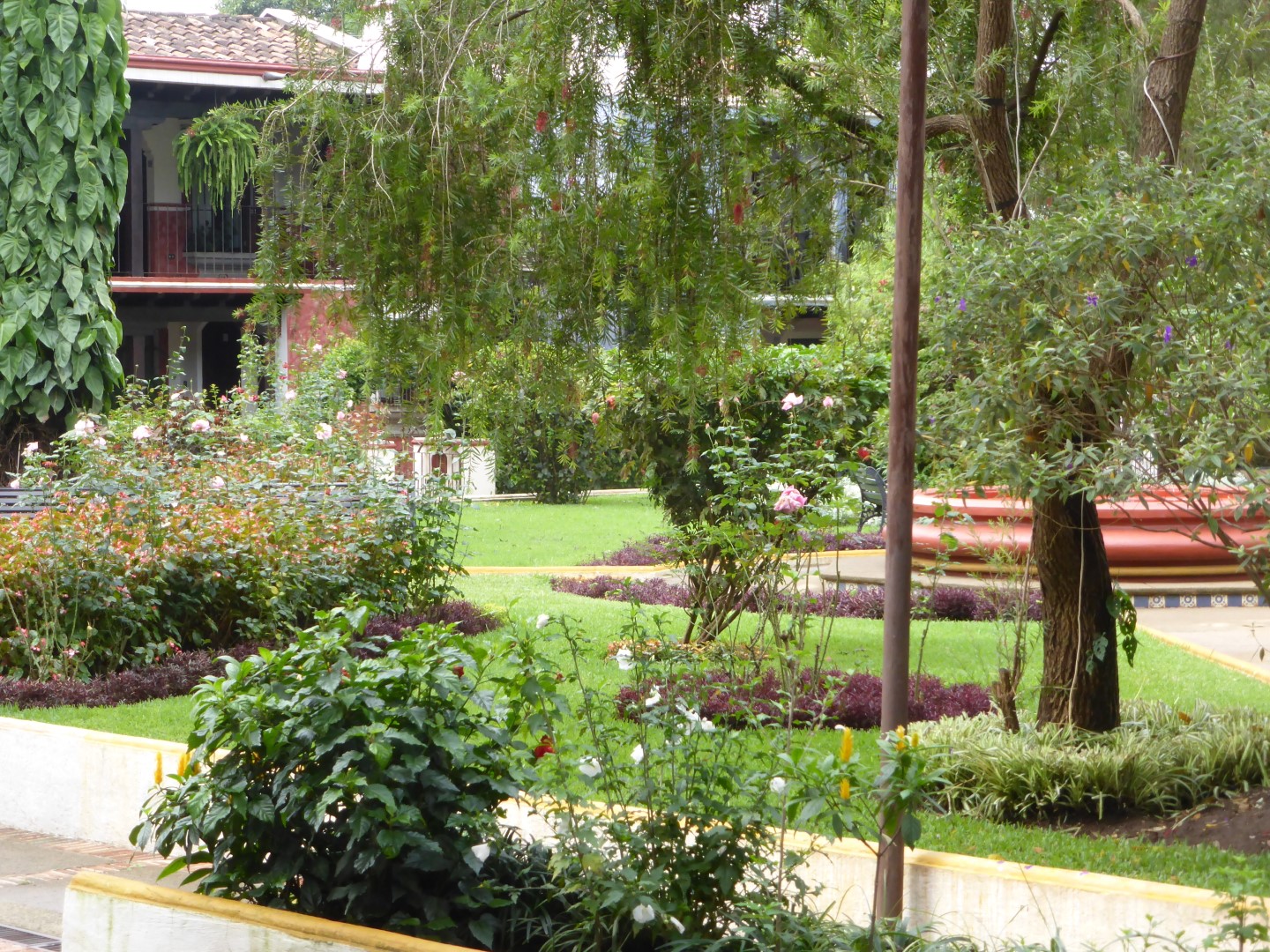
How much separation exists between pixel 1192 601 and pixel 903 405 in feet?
32.0

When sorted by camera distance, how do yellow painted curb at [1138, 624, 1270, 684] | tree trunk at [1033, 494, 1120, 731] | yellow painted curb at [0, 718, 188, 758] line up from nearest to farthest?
tree trunk at [1033, 494, 1120, 731] < yellow painted curb at [0, 718, 188, 758] < yellow painted curb at [1138, 624, 1270, 684]

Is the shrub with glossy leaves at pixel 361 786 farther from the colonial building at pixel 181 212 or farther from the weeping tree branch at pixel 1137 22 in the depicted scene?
the colonial building at pixel 181 212

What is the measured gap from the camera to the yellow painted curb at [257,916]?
12.8ft

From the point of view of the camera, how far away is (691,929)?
3.95 metres

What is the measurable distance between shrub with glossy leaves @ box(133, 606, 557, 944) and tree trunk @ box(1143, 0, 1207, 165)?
12.0 ft

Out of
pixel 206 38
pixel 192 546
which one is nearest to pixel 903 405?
pixel 192 546

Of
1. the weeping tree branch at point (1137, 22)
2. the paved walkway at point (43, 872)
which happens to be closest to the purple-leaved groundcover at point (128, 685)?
the paved walkway at point (43, 872)

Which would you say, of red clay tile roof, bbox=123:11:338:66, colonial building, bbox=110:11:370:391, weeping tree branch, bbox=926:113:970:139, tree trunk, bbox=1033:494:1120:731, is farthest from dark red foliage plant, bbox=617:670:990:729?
red clay tile roof, bbox=123:11:338:66

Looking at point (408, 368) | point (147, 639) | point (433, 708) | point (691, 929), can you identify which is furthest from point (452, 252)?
point (147, 639)

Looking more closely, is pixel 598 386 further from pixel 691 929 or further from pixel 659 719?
pixel 691 929

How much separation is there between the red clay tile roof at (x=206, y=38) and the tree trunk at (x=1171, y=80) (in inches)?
755

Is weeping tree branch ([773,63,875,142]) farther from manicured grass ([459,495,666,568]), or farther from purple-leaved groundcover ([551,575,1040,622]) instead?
manicured grass ([459,495,666,568])

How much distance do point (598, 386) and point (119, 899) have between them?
2.63m

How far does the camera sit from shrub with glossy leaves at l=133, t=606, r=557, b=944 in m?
4.07
